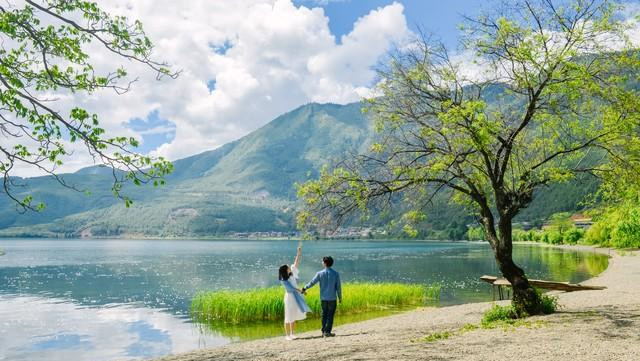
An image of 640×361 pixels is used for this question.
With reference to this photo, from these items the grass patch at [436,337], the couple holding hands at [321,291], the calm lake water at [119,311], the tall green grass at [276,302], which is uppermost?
the couple holding hands at [321,291]

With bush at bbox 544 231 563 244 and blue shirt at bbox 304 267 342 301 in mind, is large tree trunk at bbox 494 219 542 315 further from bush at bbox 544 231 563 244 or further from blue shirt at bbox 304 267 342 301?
bush at bbox 544 231 563 244

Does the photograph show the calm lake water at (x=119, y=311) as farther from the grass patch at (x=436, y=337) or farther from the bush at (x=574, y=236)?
the bush at (x=574, y=236)

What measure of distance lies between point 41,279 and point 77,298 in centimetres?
2485

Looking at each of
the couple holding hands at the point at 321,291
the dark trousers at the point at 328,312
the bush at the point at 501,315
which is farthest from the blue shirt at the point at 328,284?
the bush at the point at 501,315

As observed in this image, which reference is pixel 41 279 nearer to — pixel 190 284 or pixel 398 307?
pixel 190 284

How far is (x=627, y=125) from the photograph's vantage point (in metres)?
16.8

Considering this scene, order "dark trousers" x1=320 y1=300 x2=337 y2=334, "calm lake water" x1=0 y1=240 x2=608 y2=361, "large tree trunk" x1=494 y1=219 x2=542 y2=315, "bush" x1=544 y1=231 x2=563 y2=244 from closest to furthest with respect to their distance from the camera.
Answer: "dark trousers" x1=320 y1=300 x2=337 y2=334 < "large tree trunk" x1=494 y1=219 x2=542 y2=315 < "calm lake water" x1=0 y1=240 x2=608 y2=361 < "bush" x1=544 y1=231 x2=563 y2=244

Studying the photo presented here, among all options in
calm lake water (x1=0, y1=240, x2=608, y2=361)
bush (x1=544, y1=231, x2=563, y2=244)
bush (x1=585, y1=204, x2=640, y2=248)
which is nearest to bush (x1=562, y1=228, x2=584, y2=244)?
bush (x1=544, y1=231, x2=563, y2=244)

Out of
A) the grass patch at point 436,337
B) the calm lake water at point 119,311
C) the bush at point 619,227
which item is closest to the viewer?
the grass patch at point 436,337

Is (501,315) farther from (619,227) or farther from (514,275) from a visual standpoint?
(619,227)

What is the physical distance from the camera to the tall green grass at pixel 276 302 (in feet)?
102

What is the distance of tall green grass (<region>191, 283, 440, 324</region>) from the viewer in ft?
102

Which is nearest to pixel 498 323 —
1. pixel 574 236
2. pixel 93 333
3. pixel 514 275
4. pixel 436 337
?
pixel 514 275

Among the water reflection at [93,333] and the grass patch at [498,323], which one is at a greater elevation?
the grass patch at [498,323]
